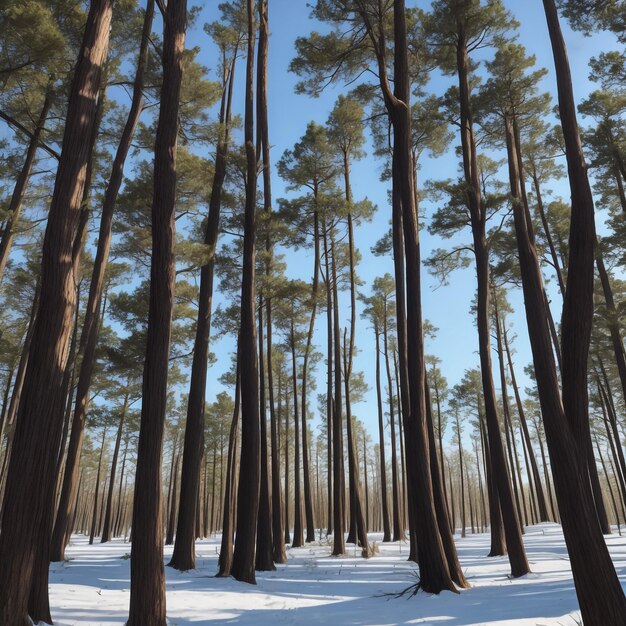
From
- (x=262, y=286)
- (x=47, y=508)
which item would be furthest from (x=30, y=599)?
(x=262, y=286)

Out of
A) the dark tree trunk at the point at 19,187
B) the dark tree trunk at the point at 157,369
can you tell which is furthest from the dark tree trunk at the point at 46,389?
the dark tree trunk at the point at 19,187

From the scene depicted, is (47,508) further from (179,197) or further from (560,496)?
(179,197)

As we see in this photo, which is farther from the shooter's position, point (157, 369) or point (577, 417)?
point (157, 369)

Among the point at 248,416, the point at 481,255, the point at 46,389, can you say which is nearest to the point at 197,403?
the point at 248,416

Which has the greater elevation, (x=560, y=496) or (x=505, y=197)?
(x=505, y=197)

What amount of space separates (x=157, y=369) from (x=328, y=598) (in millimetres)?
4658

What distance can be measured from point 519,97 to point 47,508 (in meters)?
11.0

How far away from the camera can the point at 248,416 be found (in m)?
8.89

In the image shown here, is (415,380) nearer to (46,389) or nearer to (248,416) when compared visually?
(248,416)

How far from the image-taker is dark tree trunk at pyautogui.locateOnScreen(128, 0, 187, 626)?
4.28 m

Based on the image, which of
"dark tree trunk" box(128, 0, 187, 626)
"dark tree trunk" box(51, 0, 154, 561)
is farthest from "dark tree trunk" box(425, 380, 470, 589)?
"dark tree trunk" box(51, 0, 154, 561)

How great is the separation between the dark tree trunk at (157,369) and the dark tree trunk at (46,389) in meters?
0.76

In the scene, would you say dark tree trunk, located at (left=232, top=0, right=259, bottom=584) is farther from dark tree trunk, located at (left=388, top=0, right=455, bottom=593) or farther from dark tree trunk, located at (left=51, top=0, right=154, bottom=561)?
dark tree trunk, located at (left=388, top=0, right=455, bottom=593)

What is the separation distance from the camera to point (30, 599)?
4.32 m
